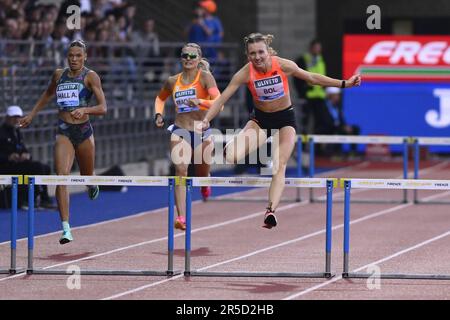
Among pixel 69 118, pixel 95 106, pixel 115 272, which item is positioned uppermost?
pixel 95 106

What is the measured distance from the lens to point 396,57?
29.8m

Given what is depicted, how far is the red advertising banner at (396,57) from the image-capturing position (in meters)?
29.7

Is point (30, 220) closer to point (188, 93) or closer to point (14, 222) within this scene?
point (14, 222)

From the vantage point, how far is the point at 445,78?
29531 millimetres

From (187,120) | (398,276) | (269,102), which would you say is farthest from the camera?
(187,120)

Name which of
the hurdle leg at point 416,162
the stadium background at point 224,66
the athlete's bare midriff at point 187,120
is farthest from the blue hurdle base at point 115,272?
the stadium background at point 224,66

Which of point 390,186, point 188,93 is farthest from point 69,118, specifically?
point 390,186

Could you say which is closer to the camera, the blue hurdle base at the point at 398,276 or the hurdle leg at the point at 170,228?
the blue hurdle base at the point at 398,276

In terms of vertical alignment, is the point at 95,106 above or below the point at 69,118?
above

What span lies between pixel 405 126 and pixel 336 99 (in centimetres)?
155

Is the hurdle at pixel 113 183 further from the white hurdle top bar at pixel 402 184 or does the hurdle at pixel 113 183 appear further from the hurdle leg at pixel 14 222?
the white hurdle top bar at pixel 402 184

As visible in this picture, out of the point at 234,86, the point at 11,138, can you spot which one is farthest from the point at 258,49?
the point at 11,138

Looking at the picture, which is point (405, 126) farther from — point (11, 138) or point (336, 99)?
point (11, 138)

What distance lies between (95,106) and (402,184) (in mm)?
3612
